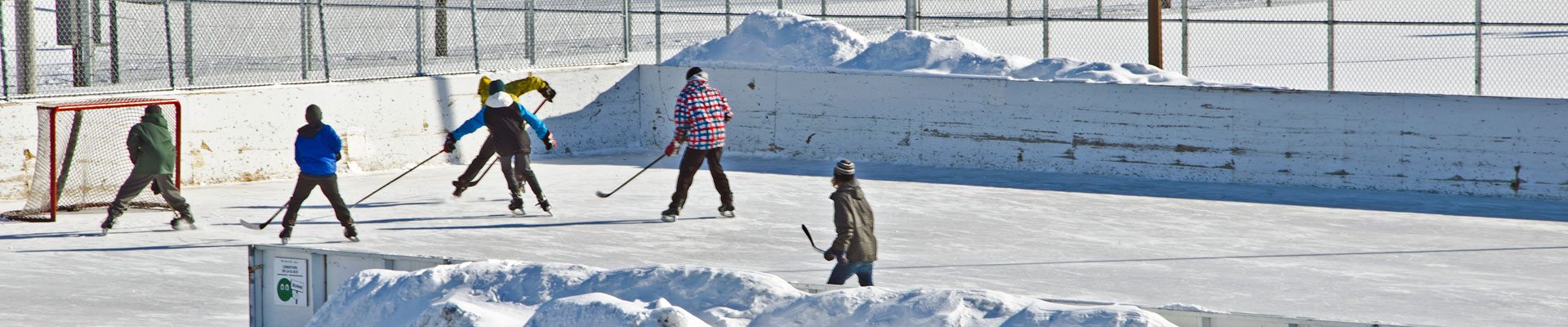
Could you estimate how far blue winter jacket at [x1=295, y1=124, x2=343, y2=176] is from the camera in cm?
1219

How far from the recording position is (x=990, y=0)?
90.6 feet

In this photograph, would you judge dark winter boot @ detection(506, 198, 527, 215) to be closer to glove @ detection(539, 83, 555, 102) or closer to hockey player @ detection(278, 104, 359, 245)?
hockey player @ detection(278, 104, 359, 245)

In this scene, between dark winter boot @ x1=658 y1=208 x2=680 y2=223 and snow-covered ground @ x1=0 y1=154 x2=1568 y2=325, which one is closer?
snow-covered ground @ x1=0 y1=154 x2=1568 y2=325

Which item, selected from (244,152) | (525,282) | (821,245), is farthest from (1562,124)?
(244,152)

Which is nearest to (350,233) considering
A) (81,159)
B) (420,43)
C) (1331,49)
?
(81,159)

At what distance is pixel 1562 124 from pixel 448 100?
10.7 meters

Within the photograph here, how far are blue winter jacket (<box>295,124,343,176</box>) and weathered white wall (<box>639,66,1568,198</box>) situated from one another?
24.7ft

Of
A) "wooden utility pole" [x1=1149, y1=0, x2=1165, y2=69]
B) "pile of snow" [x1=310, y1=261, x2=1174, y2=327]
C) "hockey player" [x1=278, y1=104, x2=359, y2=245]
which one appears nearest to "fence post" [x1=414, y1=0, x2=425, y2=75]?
"hockey player" [x1=278, y1=104, x2=359, y2=245]

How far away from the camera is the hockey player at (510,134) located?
14016mm

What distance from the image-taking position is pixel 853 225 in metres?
9.14

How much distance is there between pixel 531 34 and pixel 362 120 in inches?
121

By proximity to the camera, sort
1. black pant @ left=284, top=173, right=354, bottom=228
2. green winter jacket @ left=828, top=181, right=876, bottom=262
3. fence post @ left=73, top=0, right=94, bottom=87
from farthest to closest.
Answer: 1. fence post @ left=73, top=0, right=94, bottom=87
2. black pant @ left=284, top=173, right=354, bottom=228
3. green winter jacket @ left=828, top=181, right=876, bottom=262

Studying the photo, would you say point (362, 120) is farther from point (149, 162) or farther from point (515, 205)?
point (149, 162)

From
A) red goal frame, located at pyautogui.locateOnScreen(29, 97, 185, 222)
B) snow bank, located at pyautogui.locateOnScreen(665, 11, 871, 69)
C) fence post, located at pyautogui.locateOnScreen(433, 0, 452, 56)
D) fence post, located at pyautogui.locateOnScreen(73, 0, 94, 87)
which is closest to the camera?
red goal frame, located at pyautogui.locateOnScreen(29, 97, 185, 222)
